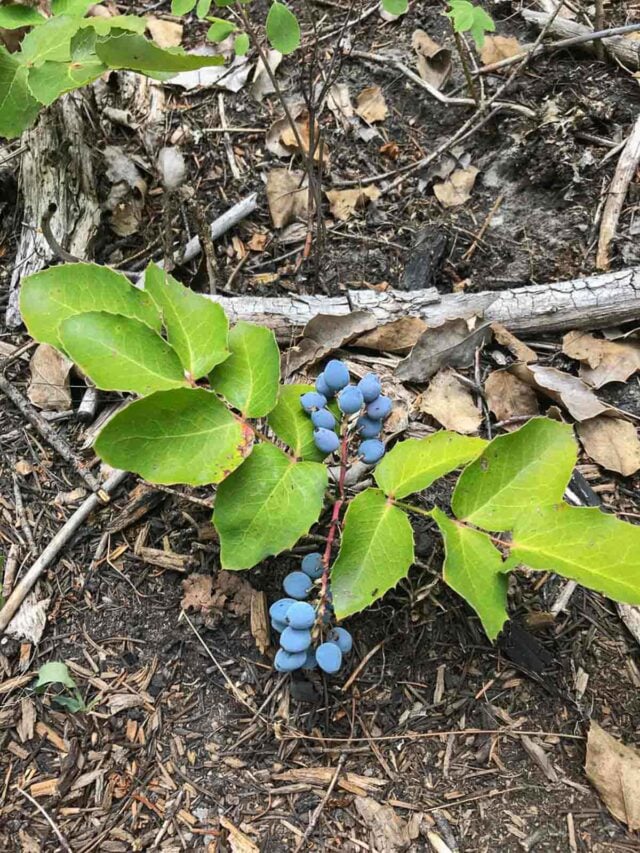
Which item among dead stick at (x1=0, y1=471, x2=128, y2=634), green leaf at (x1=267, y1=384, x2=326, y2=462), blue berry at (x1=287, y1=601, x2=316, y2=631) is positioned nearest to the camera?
blue berry at (x1=287, y1=601, x2=316, y2=631)

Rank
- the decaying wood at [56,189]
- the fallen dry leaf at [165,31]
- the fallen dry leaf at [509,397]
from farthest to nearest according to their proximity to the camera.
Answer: the fallen dry leaf at [165,31]
the decaying wood at [56,189]
the fallen dry leaf at [509,397]

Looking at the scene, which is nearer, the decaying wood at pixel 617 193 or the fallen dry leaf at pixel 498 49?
the decaying wood at pixel 617 193

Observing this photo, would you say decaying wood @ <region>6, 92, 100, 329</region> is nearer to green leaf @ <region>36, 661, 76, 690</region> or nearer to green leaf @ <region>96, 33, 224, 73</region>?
green leaf @ <region>96, 33, 224, 73</region>

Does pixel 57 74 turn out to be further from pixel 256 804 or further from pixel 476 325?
pixel 256 804

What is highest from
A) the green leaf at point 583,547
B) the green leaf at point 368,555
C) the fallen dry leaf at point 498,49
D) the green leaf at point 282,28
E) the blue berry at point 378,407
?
the green leaf at point 282,28

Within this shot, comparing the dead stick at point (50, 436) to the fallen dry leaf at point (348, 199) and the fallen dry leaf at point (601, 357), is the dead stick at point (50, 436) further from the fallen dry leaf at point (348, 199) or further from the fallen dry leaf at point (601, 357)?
the fallen dry leaf at point (601, 357)

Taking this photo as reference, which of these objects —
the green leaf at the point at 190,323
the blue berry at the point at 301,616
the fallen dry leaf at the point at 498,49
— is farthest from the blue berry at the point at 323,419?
the fallen dry leaf at the point at 498,49

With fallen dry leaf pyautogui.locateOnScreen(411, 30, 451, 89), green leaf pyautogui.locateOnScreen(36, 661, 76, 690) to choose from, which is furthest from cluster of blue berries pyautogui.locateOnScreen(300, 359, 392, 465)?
fallen dry leaf pyautogui.locateOnScreen(411, 30, 451, 89)
